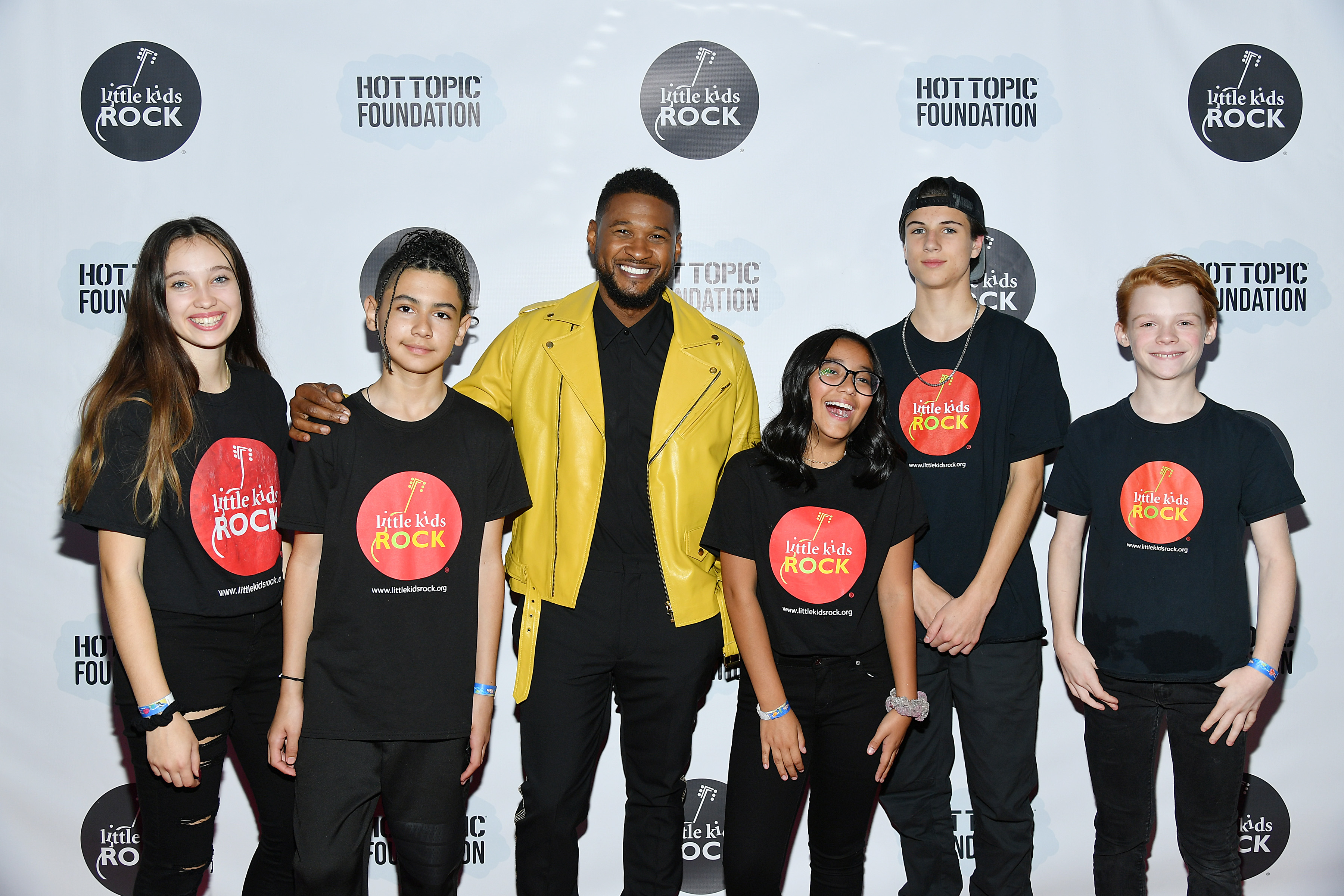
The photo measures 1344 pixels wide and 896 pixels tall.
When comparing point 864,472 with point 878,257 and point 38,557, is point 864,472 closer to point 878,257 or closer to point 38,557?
point 878,257

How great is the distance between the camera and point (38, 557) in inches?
115

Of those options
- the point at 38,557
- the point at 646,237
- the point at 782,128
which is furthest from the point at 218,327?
the point at 782,128

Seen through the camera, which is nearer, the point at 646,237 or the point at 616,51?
the point at 646,237

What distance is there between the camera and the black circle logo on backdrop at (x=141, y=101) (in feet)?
9.37

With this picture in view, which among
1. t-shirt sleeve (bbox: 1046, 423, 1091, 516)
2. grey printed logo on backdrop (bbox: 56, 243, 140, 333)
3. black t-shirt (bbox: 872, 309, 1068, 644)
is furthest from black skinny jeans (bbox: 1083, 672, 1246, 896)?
grey printed logo on backdrop (bbox: 56, 243, 140, 333)

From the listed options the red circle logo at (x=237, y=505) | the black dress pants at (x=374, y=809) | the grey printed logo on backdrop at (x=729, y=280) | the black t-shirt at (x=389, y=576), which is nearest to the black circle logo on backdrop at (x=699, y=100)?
the grey printed logo on backdrop at (x=729, y=280)

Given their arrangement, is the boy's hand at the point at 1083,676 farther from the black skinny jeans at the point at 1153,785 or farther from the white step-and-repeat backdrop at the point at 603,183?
the white step-and-repeat backdrop at the point at 603,183

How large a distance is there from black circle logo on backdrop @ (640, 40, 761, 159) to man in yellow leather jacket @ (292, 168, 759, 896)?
0.62 meters

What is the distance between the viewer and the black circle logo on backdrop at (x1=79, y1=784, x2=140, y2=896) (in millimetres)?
2951

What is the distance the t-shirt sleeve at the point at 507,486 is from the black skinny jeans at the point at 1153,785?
1.62 meters

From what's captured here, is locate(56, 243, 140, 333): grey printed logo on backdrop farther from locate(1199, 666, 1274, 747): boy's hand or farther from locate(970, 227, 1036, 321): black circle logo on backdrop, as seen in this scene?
locate(1199, 666, 1274, 747): boy's hand

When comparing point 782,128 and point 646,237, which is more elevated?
point 782,128

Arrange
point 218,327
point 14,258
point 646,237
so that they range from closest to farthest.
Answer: point 218,327
point 646,237
point 14,258

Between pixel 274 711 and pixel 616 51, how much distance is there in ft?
7.49
